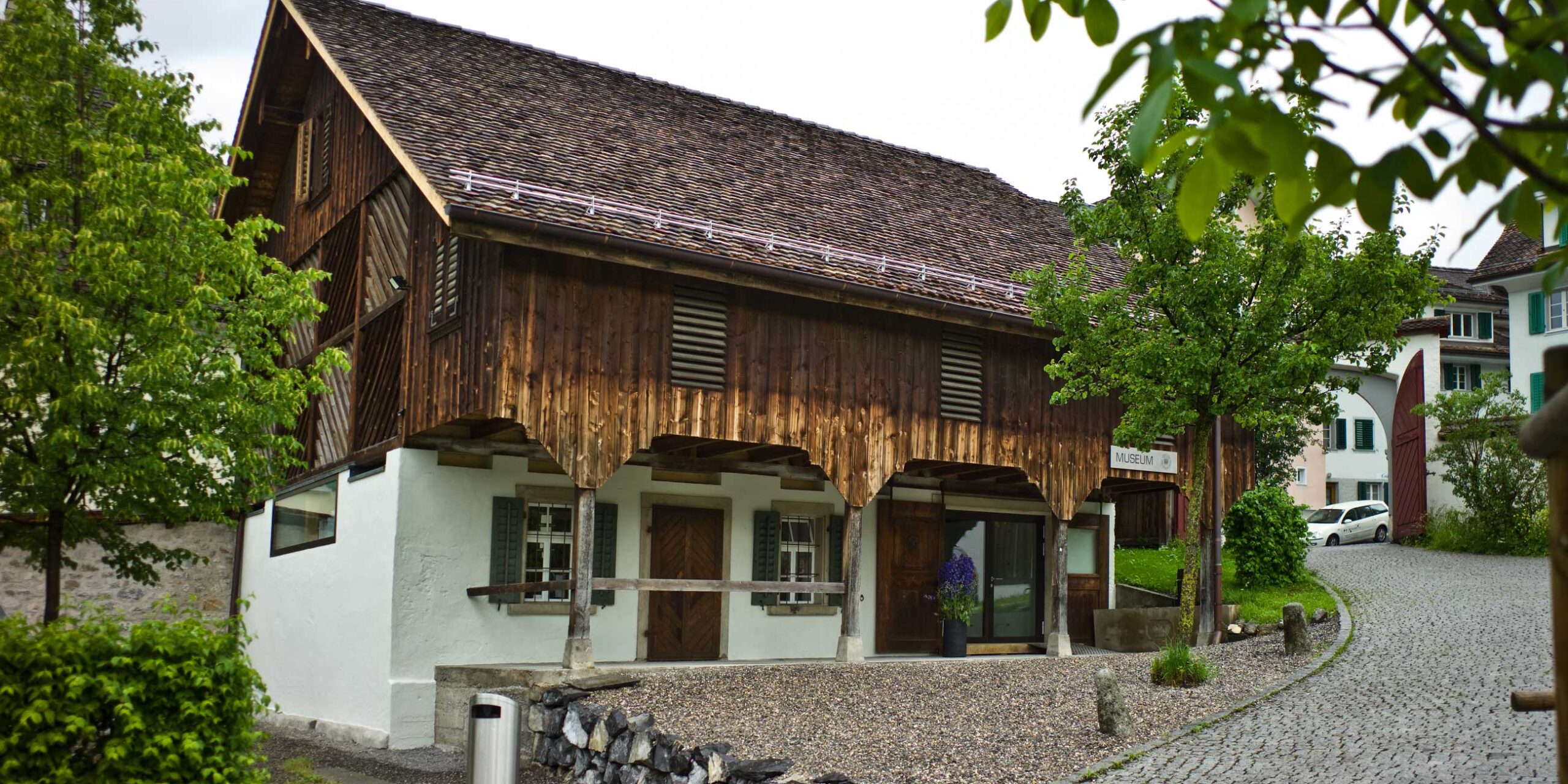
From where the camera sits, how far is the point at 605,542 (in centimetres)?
1667

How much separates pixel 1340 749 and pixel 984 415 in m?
8.14

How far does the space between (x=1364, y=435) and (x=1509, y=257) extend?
17.0m

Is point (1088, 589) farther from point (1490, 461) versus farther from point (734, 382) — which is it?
point (1490, 461)

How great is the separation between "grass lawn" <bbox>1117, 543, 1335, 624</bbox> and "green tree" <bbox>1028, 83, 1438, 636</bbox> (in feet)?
10.5

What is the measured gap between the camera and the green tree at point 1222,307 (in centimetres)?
1459

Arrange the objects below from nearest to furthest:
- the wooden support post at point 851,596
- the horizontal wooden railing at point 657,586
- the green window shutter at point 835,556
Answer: the horizontal wooden railing at point 657,586, the wooden support post at point 851,596, the green window shutter at point 835,556

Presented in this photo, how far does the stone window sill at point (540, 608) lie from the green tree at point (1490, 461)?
62.8 feet

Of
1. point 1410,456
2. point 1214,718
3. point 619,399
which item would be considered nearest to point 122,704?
point 619,399

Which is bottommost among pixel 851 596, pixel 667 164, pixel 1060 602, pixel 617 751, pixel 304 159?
pixel 617 751

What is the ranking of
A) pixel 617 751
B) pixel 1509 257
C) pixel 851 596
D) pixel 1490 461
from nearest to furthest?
pixel 617 751 < pixel 851 596 < pixel 1490 461 < pixel 1509 257

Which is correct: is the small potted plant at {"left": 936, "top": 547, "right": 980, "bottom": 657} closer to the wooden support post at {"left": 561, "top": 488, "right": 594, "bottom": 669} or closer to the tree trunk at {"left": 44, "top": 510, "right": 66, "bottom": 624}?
the wooden support post at {"left": 561, "top": 488, "right": 594, "bottom": 669}

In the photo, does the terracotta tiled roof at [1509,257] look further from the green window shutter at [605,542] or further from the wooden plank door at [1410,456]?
the green window shutter at [605,542]

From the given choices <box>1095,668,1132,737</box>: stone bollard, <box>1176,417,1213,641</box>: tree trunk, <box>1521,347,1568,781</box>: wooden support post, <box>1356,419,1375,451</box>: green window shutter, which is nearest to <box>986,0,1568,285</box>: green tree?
<box>1521,347,1568,781</box>: wooden support post

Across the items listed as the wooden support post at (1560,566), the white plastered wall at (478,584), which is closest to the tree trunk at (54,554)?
the white plastered wall at (478,584)
